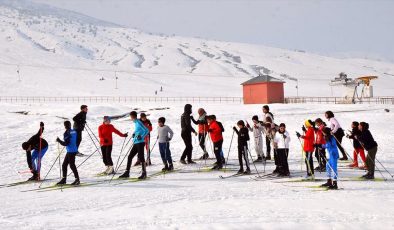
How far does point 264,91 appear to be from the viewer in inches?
1932

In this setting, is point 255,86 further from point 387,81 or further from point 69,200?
point 387,81

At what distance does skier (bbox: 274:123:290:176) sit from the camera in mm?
12039

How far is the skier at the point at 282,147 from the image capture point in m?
12.0

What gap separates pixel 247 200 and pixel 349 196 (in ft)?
7.17

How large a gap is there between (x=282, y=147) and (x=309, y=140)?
2.53ft

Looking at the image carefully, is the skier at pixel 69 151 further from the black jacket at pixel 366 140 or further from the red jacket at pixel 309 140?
the black jacket at pixel 366 140

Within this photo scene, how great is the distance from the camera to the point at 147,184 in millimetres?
11281

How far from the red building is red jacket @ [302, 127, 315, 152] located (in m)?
36.6

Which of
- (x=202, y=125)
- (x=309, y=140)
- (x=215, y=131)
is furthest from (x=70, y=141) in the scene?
(x=309, y=140)

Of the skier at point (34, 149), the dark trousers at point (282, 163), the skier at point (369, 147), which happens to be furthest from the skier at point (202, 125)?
the skier at point (369, 147)

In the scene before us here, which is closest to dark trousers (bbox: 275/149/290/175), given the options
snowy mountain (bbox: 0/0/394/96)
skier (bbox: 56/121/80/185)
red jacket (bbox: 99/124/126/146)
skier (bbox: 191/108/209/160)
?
skier (bbox: 191/108/209/160)

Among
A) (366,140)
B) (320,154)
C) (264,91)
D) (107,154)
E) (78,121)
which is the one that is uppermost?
(264,91)

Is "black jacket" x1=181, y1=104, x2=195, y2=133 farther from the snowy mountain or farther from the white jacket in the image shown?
the snowy mountain

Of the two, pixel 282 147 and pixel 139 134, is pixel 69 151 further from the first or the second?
pixel 282 147
